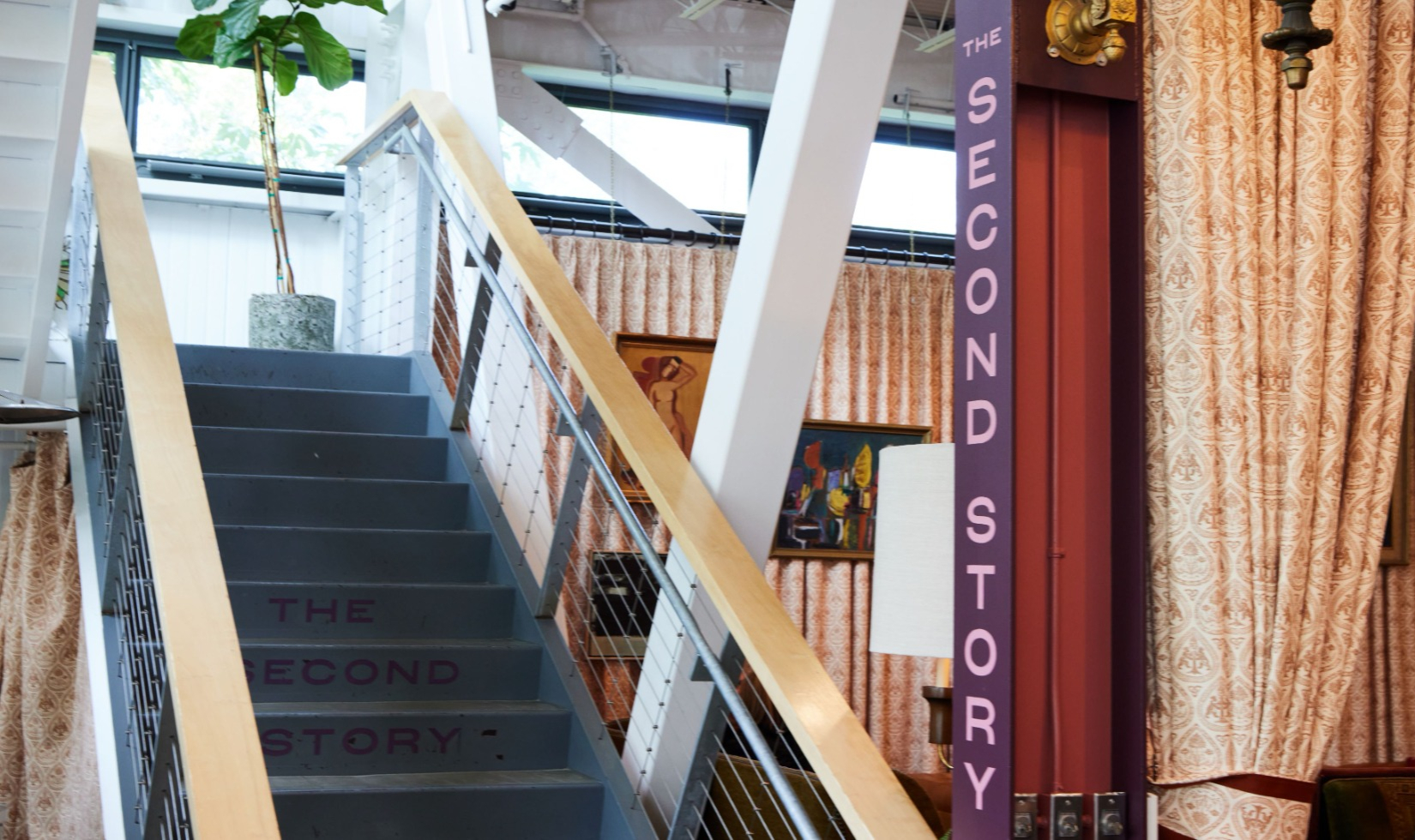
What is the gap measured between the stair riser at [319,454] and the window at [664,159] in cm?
317

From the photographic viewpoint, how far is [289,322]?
5438mm

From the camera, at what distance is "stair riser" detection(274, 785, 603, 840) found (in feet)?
9.90

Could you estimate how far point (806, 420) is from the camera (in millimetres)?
6965

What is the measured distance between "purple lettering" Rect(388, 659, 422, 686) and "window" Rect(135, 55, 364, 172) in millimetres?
4061

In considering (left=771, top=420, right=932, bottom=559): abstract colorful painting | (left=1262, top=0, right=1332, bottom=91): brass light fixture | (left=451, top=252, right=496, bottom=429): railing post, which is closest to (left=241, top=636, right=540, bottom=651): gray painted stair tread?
(left=451, top=252, right=496, bottom=429): railing post

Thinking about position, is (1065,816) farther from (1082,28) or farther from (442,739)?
(442,739)

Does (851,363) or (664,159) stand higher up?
(664,159)

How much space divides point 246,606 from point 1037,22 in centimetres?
265

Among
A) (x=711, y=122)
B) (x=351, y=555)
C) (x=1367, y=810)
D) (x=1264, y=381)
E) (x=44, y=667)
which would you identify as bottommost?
(x=1367, y=810)

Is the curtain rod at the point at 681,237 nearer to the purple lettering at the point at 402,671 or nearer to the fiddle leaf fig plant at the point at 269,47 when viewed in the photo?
the fiddle leaf fig plant at the point at 269,47

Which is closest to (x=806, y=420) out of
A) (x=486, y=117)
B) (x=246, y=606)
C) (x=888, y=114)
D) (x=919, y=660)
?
(x=919, y=660)

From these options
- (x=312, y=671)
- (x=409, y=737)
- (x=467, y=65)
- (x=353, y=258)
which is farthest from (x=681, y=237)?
(x=409, y=737)

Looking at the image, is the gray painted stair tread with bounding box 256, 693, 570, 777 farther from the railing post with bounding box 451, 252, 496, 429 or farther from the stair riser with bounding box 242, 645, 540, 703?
the railing post with bounding box 451, 252, 496, 429

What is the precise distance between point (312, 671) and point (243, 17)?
10.3 ft
